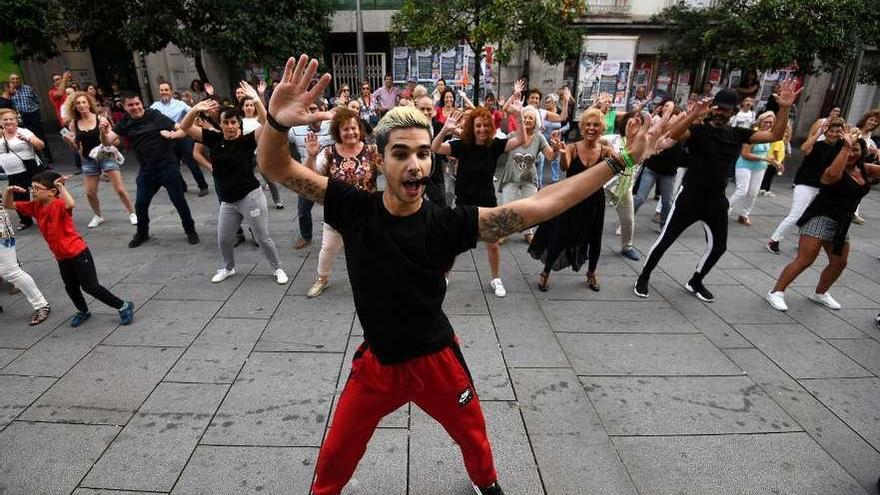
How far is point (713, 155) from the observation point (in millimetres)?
4785

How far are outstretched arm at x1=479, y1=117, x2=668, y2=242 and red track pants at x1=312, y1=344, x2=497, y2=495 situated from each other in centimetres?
63

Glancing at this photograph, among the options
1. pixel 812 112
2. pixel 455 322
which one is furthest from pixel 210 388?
pixel 812 112

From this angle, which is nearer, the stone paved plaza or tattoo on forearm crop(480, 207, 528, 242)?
tattoo on forearm crop(480, 207, 528, 242)

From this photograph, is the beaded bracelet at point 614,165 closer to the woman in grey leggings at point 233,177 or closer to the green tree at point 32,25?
the woman in grey leggings at point 233,177

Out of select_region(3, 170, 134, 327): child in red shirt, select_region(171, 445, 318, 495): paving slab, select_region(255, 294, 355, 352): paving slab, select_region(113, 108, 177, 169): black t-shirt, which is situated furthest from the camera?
select_region(113, 108, 177, 169): black t-shirt

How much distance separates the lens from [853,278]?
591cm

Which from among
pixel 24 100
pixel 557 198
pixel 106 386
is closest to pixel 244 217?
pixel 106 386

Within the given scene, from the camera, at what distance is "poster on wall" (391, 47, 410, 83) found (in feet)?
52.6

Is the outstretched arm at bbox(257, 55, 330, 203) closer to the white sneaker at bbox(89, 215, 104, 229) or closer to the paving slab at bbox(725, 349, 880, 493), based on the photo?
the paving slab at bbox(725, 349, 880, 493)

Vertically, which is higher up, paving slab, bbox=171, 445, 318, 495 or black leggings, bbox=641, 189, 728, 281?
black leggings, bbox=641, 189, 728, 281

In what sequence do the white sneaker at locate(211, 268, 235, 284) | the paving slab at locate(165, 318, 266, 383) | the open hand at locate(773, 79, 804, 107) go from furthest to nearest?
1. the white sneaker at locate(211, 268, 235, 284)
2. the open hand at locate(773, 79, 804, 107)
3. the paving slab at locate(165, 318, 266, 383)

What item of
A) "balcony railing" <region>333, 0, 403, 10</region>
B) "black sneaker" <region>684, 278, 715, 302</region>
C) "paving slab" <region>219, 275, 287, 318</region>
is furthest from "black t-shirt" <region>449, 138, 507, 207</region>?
"balcony railing" <region>333, 0, 403, 10</region>

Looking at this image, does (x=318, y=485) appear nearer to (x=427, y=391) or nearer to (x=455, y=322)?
(x=427, y=391)

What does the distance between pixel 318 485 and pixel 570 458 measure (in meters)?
1.53
